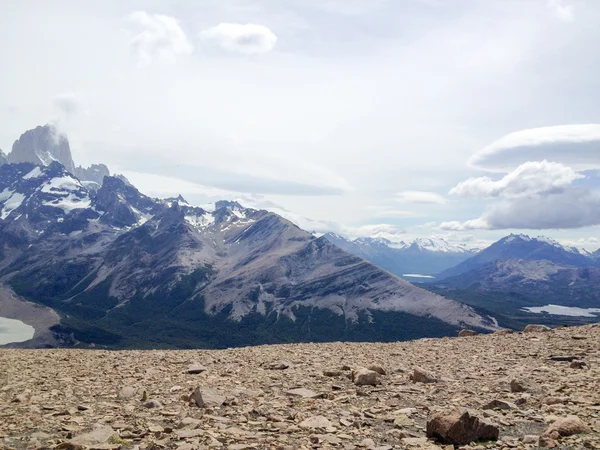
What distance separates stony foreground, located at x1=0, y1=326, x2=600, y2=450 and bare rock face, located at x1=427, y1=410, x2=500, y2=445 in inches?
1.6

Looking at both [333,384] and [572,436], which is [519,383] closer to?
[572,436]

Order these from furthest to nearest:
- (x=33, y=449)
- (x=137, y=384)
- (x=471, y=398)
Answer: (x=137, y=384) → (x=471, y=398) → (x=33, y=449)

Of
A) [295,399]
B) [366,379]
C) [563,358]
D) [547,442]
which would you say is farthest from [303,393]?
[563,358]

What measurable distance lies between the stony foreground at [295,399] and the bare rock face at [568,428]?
34 mm

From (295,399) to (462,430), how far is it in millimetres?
6516

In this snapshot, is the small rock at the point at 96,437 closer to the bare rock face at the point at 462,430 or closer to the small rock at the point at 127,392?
the small rock at the point at 127,392

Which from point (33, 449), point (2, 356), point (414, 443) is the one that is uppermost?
point (414, 443)

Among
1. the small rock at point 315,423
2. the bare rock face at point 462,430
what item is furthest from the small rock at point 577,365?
the small rock at point 315,423

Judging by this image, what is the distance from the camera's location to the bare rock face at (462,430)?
1307cm

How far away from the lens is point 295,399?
1753cm

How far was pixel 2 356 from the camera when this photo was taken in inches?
1109

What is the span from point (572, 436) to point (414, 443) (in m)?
4.41

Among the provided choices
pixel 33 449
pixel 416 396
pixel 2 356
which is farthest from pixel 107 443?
pixel 2 356

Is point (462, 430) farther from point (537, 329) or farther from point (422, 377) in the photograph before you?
point (537, 329)
